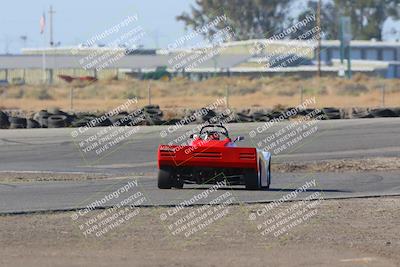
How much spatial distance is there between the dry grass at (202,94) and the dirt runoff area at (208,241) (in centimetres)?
3906

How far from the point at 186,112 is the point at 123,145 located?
1233 centimetres

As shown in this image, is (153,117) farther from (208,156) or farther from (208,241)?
(208,241)

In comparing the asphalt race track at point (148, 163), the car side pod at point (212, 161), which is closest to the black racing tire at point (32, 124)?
the asphalt race track at point (148, 163)

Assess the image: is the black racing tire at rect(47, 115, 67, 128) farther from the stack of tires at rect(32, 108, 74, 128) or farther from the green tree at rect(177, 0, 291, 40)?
the green tree at rect(177, 0, 291, 40)

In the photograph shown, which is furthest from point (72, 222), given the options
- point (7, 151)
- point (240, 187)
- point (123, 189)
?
point (7, 151)

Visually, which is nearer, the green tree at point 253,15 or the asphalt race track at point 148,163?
the asphalt race track at point 148,163

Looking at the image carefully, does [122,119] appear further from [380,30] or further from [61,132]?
[380,30]

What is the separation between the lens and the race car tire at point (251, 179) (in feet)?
60.6

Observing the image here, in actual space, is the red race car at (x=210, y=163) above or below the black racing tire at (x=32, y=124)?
above

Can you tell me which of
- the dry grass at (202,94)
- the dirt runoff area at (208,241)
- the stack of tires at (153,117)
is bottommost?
the dry grass at (202,94)

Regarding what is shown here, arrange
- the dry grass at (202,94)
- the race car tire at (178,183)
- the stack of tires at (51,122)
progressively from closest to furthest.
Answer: the race car tire at (178,183)
the stack of tires at (51,122)
the dry grass at (202,94)

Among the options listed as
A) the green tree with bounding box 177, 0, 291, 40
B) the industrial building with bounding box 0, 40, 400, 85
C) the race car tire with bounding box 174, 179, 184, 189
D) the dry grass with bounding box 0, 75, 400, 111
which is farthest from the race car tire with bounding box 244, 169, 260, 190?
A: the green tree with bounding box 177, 0, 291, 40

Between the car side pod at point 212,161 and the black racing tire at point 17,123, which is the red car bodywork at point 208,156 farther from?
the black racing tire at point 17,123

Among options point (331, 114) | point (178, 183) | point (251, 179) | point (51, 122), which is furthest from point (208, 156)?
point (331, 114)
